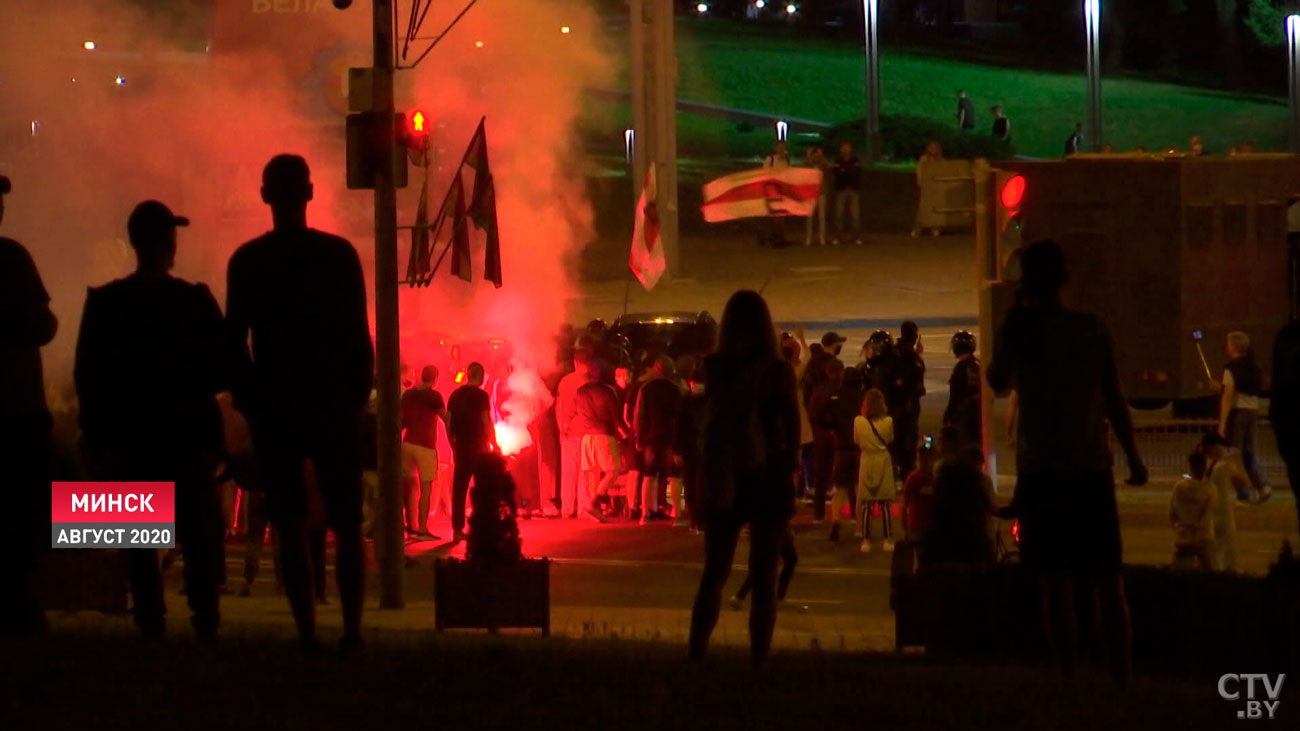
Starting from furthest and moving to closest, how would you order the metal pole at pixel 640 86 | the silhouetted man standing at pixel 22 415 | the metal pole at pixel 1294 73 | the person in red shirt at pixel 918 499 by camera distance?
the metal pole at pixel 1294 73 → the metal pole at pixel 640 86 → the person in red shirt at pixel 918 499 → the silhouetted man standing at pixel 22 415

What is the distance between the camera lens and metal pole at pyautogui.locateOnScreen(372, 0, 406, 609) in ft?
38.8

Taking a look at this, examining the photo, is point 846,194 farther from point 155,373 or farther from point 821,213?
point 155,373

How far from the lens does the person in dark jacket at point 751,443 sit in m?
6.96

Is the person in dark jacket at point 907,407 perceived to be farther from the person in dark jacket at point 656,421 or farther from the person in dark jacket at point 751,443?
the person in dark jacket at point 751,443

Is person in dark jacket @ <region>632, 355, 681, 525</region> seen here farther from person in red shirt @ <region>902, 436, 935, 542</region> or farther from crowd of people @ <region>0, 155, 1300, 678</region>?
crowd of people @ <region>0, 155, 1300, 678</region>

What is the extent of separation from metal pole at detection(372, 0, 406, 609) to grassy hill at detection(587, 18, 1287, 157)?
36924 millimetres

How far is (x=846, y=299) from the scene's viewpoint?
29594mm

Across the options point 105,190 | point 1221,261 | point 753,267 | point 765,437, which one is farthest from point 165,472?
point 753,267

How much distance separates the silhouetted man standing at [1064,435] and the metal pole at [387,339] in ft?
19.9

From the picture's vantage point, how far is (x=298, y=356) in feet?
20.0

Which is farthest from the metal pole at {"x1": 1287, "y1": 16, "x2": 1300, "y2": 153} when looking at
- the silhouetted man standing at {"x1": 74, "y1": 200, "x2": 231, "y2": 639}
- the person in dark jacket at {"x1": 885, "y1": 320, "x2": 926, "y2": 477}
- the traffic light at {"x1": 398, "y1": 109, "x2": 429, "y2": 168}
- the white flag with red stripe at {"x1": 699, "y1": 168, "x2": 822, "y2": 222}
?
the silhouetted man standing at {"x1": 74, "y1": 200, "x2": 231, "y2": 639}

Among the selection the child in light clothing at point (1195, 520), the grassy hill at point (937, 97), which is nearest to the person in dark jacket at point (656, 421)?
the child in light clothing at point (1195, 520)

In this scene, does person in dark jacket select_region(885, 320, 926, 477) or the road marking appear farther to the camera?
person in dark jacket select_region(885, 320, 926, 477)

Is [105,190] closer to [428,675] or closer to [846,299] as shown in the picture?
[846,299]
